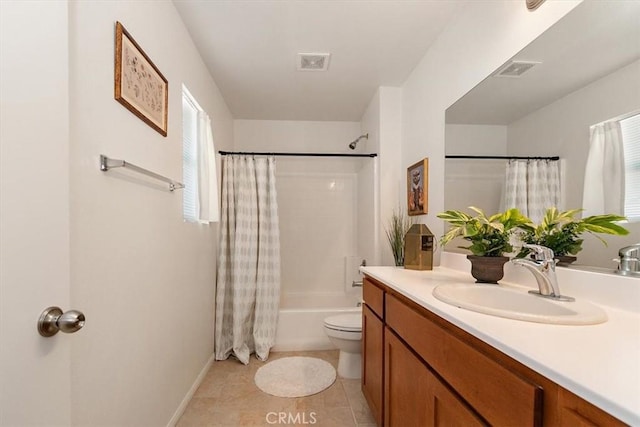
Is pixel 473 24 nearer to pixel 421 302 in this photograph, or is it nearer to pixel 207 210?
pixel 421 302

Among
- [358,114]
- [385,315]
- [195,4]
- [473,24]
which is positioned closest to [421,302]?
[385,315]

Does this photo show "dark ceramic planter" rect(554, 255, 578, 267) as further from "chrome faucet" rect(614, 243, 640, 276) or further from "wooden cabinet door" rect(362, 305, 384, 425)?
"wooden cabinet door" rect(362, 305, 384, 425)

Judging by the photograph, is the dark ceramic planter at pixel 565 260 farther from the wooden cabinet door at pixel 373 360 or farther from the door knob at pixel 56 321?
the door knob at pixel 56 321

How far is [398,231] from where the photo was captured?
2293 mm

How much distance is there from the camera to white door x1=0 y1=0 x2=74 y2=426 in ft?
1.86

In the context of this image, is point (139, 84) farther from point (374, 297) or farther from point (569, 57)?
point (569, 57)

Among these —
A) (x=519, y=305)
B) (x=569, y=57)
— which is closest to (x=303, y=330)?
(x=519, y=305)

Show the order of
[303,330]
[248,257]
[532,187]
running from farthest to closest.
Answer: [303,330] < [248,257] < [532,187]

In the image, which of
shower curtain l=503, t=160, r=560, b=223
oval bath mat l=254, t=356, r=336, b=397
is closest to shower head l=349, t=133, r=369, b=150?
shower curtain l=503, t=160, r=560, b=223

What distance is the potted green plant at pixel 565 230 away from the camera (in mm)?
981

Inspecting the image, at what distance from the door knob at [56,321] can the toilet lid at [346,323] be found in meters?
1.76

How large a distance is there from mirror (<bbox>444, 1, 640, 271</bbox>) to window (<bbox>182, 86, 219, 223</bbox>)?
1.68 metres

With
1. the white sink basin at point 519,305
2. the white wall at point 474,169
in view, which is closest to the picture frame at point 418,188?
the white wall at point 474,169

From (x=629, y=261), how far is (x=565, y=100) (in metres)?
0.60
